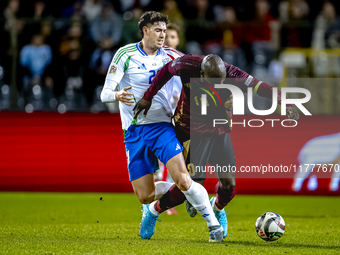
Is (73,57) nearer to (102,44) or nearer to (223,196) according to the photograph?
(102,44)

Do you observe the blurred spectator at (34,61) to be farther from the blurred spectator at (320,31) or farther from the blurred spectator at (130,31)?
the blurred spectator at (320,31)

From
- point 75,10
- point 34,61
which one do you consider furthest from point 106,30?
point 75,10

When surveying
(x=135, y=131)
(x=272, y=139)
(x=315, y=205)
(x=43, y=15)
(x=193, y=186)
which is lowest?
(x=315, y=205)

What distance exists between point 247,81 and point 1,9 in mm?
7667

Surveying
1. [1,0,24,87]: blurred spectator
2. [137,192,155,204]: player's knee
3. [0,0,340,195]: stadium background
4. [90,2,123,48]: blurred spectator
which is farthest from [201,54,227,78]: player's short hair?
[1,0,24,87]: blurred spectator

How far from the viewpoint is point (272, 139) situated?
34.3 feet

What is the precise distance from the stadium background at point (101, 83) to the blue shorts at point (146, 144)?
401cm

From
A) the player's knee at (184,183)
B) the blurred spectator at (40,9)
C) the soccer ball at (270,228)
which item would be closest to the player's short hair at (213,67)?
the player's knee at (184,183)

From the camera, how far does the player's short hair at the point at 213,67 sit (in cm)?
523

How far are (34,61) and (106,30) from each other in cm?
157

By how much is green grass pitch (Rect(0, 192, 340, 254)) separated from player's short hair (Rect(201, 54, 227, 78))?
174 centimetres

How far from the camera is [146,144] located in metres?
5.63

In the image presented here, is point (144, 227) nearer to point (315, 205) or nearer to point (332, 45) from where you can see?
point (315, 205)

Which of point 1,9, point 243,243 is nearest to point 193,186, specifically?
point 243,243
